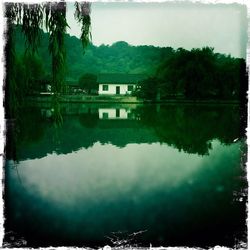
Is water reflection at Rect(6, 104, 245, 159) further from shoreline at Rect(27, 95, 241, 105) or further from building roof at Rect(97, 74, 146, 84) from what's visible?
building roof at Rect(97, 74, 146, 84)

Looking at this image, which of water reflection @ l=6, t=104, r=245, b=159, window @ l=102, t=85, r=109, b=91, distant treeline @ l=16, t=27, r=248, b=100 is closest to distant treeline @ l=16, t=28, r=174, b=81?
distant treeline @ l=16, t=27, r=248, b=100

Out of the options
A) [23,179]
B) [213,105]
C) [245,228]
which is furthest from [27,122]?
[245,228]

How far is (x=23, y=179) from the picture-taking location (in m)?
2.81

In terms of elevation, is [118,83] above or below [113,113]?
above

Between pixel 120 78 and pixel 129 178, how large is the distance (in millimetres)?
784

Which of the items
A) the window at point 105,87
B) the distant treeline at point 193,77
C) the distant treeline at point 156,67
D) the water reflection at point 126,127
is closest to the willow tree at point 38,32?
the distant treeline at point 156,67

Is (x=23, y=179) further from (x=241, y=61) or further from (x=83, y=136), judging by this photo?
(x=241, y=61)

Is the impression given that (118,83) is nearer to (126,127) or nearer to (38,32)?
(126,127)

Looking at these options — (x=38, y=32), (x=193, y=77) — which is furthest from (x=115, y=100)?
(x=38, y=32)

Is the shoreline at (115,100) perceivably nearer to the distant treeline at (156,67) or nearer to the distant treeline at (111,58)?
the distant treeline at (156,67)

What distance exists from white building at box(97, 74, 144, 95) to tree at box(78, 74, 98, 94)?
5 cm

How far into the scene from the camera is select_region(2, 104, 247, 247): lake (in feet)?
8.37

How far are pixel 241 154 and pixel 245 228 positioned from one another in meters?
0.46

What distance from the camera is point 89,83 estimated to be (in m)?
2.97
